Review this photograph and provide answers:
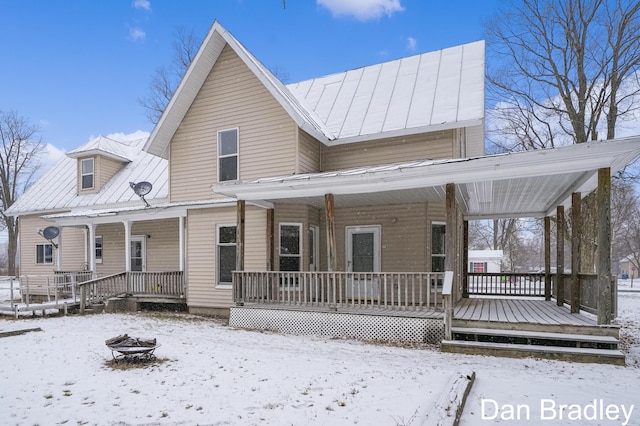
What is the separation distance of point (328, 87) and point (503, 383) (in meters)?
11.2

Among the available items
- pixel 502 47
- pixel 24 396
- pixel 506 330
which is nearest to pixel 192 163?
pixel 24 396

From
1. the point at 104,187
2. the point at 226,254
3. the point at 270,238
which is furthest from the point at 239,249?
the point at 104,187

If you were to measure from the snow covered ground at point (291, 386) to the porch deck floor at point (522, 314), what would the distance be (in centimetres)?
96

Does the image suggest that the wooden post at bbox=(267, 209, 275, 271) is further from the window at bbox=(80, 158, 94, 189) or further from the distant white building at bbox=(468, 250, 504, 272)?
the distant white building at bbox=(468, 250, 504, 272)

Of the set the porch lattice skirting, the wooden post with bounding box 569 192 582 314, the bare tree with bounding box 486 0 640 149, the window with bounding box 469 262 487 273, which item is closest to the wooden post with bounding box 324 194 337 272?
the porch lattice skirting

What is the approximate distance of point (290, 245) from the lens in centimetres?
1173

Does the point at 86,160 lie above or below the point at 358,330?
above

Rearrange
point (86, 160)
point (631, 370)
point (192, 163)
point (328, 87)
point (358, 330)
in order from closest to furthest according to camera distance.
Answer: point (631, 370)
point (358, 330)
point (192, 163)
point (328, 87)
point (86, 160)

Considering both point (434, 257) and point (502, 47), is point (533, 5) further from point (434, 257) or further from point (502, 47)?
point (434, 257)

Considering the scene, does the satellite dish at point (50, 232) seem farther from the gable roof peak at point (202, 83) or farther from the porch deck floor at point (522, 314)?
the porch deck floor at point (522, 314)

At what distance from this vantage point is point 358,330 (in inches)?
353

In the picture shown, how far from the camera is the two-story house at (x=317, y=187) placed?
9812mm

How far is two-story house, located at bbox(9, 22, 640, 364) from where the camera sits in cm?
981

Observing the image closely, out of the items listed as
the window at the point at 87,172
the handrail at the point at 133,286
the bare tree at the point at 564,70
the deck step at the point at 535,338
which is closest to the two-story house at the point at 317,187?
the handrail at the point at 133,286
